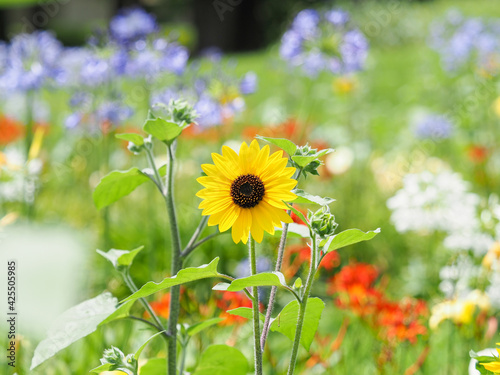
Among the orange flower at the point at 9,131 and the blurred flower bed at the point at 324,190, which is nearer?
the blurred flower bed at the point at 324,190

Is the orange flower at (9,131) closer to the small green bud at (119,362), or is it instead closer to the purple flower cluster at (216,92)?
the purple flower cluster at (216,92)

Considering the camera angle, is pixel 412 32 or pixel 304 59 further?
pixel 412 32

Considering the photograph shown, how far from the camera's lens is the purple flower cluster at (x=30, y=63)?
214 centimetres

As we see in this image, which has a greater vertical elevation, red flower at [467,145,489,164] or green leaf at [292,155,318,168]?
red flower at [467,145,489,164]

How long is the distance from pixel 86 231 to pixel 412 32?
31.0 feet

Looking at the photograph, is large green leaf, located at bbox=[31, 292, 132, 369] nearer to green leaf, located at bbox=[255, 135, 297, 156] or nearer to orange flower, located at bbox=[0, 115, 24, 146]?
green leaf, located at bbox=[255, 135, 297, 156]

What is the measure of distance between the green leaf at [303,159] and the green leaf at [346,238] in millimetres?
119

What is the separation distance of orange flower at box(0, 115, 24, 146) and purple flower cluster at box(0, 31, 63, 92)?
168cm

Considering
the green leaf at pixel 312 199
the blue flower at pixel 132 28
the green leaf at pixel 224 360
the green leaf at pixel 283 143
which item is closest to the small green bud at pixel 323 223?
the green leaf at pixel 312 199

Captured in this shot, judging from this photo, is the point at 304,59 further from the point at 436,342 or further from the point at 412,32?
the point at 412,32

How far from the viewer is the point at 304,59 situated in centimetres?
255

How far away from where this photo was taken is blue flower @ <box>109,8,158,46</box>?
2246 mm

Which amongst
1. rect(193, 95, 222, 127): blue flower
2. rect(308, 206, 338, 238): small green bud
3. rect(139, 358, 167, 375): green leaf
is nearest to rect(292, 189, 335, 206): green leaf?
rect(308, 206, 338, 238): small green bud

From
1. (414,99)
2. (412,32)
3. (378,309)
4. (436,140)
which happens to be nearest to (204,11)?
(412,32)
